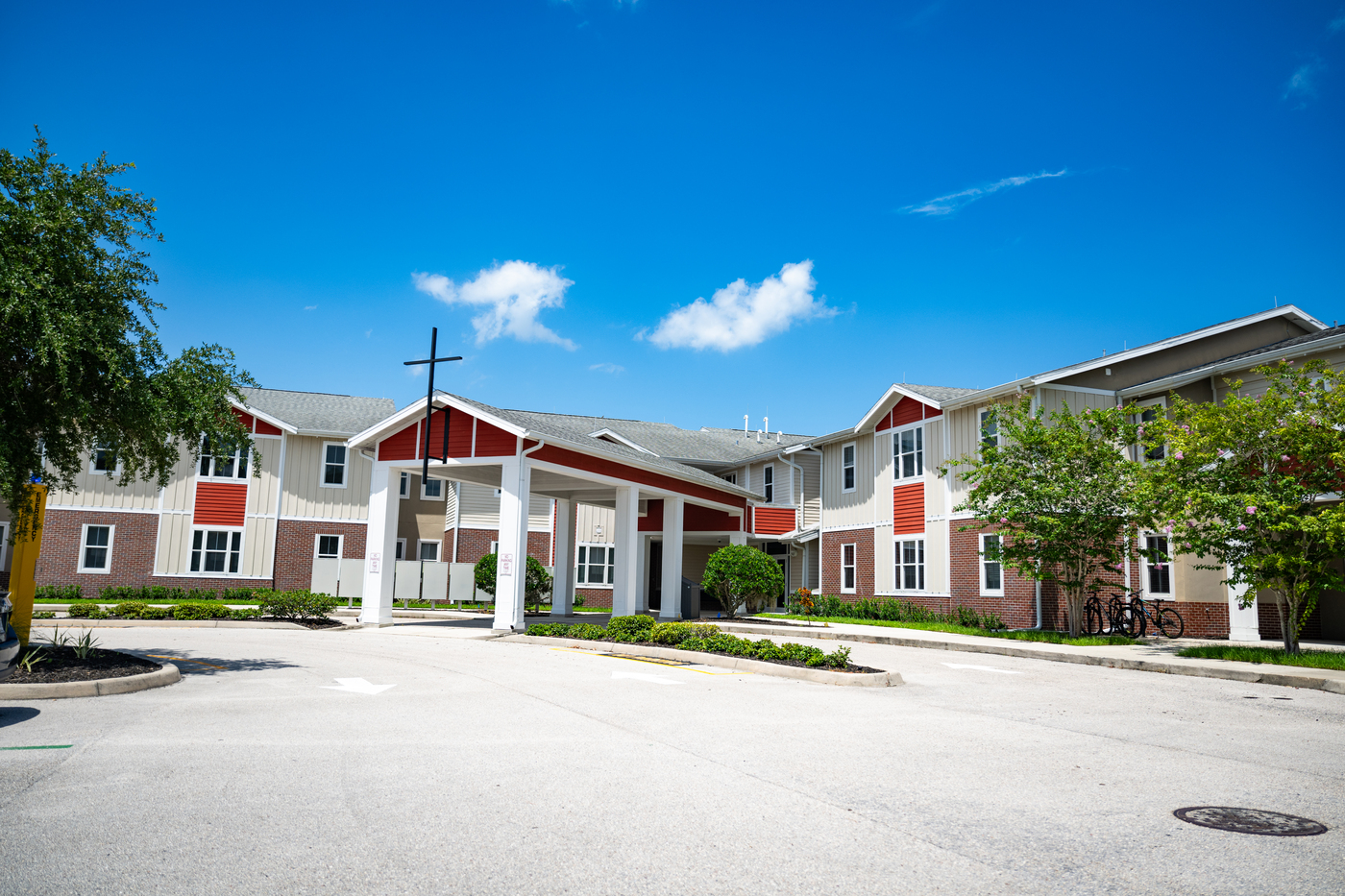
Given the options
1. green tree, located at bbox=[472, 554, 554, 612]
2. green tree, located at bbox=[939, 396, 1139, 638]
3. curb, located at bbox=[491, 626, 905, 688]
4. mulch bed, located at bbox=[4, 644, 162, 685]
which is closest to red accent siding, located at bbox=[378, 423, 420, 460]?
curb, located at bbox=[491, 626, 905, 688]

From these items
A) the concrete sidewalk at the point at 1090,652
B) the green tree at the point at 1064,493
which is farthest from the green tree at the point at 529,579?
the green tree at the point at 1064,493

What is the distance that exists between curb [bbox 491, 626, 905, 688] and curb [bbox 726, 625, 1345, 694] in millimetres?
5294

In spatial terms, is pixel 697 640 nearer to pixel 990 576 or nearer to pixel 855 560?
pixel 990 576

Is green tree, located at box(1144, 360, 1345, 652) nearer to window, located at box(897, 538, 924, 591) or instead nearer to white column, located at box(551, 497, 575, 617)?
window, located at box(897, 538, 924, 591)

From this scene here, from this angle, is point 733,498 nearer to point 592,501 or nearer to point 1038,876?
point 592,501

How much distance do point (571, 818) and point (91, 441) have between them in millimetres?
10145

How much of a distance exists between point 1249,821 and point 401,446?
70.5ft

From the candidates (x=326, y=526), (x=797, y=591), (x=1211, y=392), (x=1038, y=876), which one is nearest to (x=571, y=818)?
(x=1038, y=876)

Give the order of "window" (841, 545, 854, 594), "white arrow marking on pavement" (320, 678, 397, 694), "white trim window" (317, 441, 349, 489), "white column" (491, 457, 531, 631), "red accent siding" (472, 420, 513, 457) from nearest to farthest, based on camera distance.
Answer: "white arrow marking on pavement" (320, 678, 397, 694)
"white column" (491, 457, 531, 631)
"red accent siding" (472, 420, 513, 457)
"window" (841, 545, 854, 594)
"white trim window" (317, 441, 349, 489)

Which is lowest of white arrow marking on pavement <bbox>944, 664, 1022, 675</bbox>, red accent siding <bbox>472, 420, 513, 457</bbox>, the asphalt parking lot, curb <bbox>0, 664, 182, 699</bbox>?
the asphalt parking lot

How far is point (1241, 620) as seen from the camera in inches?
847

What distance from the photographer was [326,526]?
3634 cm

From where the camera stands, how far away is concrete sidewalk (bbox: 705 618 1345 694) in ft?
45.1

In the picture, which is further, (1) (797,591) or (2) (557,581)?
(1) (797,591)
